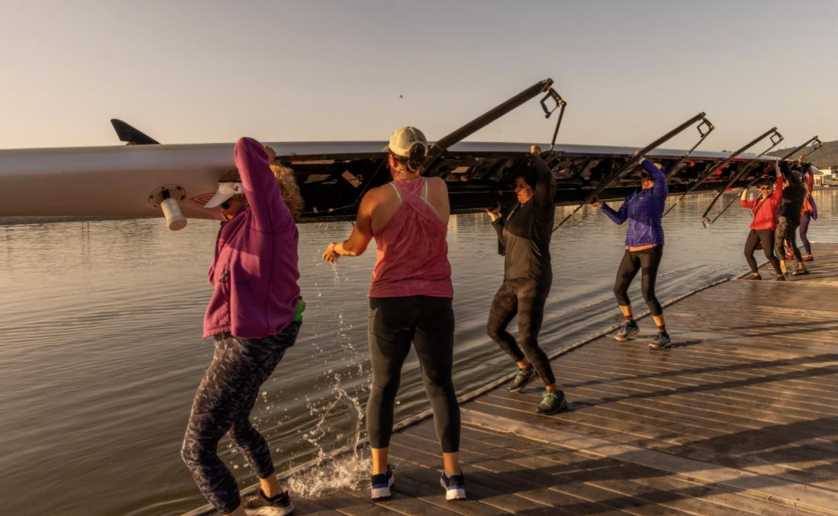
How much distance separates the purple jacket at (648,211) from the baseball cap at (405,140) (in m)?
3.68

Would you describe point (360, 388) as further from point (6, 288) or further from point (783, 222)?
point (6, 288)

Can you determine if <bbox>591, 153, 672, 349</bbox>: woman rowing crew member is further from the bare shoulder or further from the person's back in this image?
the person's back

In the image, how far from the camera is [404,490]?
3293mm

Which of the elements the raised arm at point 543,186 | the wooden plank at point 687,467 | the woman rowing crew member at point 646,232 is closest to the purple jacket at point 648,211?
the woman rowing crew member at point 646,232

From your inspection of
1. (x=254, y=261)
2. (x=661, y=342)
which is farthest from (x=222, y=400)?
(x=661, y=342)

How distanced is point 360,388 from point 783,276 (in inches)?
347

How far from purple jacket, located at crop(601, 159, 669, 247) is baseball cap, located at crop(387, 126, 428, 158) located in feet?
12.1

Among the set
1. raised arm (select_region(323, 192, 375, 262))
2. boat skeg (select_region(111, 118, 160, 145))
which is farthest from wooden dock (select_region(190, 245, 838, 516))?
boat skeg (select_region(111, 118, 160, 145))

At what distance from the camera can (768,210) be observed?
34.0ft

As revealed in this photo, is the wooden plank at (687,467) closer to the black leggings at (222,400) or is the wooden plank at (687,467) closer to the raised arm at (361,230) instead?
the raised arm at (361,230)

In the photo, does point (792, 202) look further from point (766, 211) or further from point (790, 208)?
point (766, 211)

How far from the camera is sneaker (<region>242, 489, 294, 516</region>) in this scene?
307cm

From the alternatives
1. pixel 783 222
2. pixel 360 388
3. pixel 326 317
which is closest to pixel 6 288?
pixel 326 317

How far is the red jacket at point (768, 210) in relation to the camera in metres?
10.1
